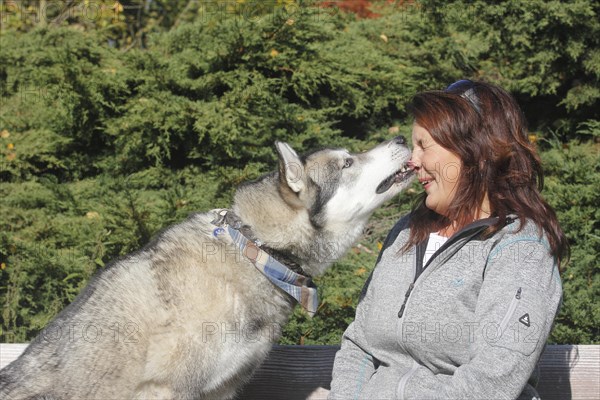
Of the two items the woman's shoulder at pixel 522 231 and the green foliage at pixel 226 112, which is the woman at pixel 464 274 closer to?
the woman's shoulder at pixel 522 231

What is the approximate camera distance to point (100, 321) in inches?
112

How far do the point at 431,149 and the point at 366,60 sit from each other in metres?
3.69

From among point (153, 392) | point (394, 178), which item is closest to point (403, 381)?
Result: point (153, 392)

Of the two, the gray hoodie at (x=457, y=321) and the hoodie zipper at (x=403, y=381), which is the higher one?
the gray hoodie at (x=457, y=321)

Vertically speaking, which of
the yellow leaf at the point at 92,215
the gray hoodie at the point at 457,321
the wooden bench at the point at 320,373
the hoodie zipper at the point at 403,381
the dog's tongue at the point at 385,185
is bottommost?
the wooden bench at the point at 320,373

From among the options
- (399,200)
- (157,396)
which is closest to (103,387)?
(157,396)

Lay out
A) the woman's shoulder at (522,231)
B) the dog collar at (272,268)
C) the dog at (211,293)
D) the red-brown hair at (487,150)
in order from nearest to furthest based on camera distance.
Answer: the woman's shoulder at (522,231), the red-brown hair at (487,150), the dog at (211,293), the dog collar at (272,268)

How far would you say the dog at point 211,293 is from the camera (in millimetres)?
2777

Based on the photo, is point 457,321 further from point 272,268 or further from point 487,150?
point 272,268

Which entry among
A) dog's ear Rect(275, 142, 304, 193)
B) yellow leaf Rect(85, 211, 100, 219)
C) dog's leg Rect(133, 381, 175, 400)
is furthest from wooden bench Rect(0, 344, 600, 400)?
yellow leaf Rect(85, 211, 100, 219)

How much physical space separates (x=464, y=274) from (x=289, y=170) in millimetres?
1110

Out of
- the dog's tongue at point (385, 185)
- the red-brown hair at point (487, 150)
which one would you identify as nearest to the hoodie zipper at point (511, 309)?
the red-brown hair at point (487, 150)

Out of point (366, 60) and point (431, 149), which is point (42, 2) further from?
point (431, 149)

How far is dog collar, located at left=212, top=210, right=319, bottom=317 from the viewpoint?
296 centimetres
